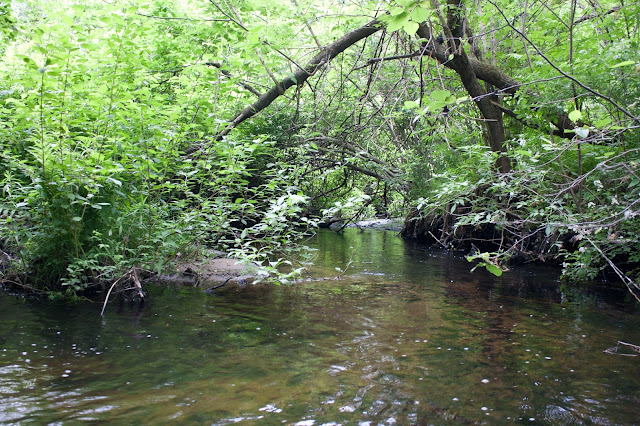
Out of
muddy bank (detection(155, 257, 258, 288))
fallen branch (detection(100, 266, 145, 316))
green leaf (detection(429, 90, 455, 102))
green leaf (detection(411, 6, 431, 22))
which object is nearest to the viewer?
green leaf (detection(411, 6, 431, 22))

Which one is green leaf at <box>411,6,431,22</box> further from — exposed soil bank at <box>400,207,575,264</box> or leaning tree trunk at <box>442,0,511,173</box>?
leaning tree trunk at <box>442,0,511,173</box>

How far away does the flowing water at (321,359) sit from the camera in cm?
313

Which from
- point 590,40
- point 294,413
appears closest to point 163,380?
point 294,413

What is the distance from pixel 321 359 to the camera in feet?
13.4

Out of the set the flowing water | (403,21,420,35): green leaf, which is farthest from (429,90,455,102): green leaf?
the flowing water

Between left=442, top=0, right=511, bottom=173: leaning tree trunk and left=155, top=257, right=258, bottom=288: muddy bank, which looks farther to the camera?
left=442, top=0, right=511, bottom=173: leaning tree trunk

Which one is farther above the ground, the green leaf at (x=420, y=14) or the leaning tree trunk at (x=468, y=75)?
the leaning tree trunk at (x=468, y=75)

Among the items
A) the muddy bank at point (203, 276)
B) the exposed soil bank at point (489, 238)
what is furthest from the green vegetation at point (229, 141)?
the muddy bank at point (203, 276)

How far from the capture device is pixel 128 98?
5.41 meters

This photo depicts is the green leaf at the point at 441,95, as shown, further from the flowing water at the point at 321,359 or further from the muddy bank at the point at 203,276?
the muddy bank at the point at 203,276

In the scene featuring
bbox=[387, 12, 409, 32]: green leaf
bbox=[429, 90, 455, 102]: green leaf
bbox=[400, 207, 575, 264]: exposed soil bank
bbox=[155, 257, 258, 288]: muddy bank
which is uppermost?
bbox=[387, 12, 409, 32]: green leaf

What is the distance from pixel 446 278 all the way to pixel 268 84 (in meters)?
6.18

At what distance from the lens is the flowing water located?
313cm

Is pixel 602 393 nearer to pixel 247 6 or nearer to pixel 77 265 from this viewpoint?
pixel 77 265
